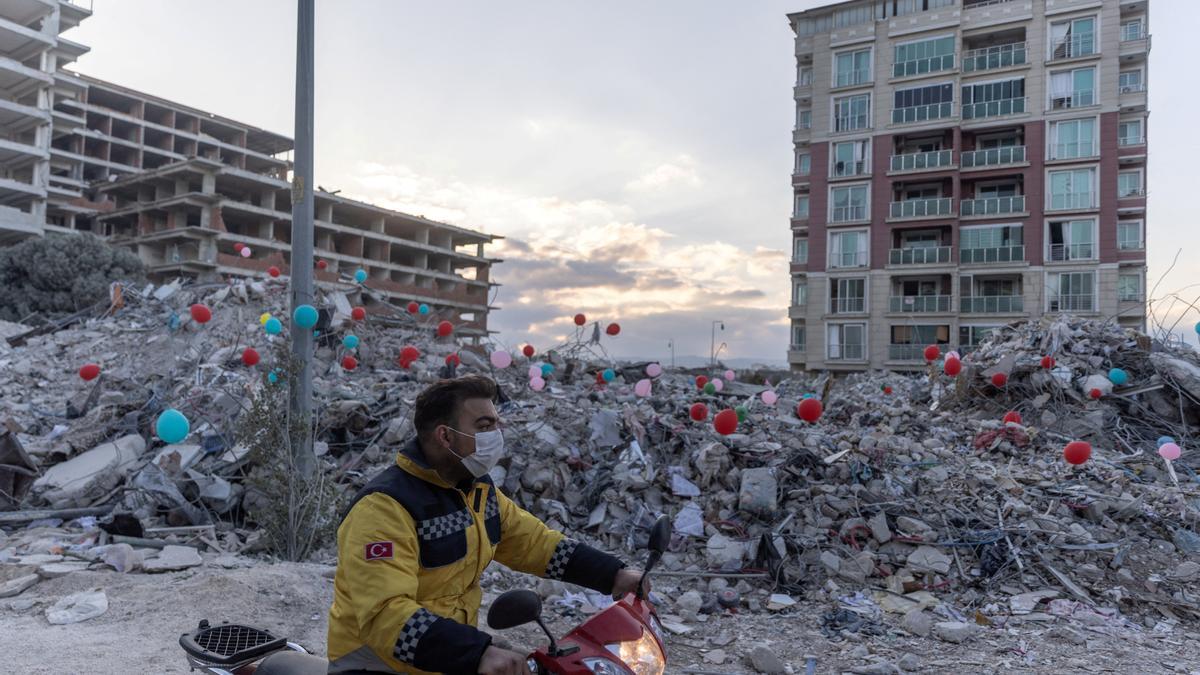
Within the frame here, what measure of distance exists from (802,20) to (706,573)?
41.1 m

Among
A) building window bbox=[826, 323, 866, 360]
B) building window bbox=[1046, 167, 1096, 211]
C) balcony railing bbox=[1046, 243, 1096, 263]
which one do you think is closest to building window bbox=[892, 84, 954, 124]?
building window bbox=[1046, 167, 1096, 211]

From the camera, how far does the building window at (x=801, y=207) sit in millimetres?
42625

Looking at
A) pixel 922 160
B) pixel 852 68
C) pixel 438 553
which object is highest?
pixel 852 68

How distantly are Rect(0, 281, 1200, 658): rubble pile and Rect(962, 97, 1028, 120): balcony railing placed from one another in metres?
Result: 28.2

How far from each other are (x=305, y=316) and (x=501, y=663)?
216 inches

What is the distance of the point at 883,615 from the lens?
20.5 feet

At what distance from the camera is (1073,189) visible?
120 feet

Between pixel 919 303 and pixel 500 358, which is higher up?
pixel 919 303

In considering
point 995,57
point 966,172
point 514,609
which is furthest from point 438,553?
point 995,57

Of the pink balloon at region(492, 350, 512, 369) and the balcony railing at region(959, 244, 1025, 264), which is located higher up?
the balcony railing at region(959, 244, 1025, 264)

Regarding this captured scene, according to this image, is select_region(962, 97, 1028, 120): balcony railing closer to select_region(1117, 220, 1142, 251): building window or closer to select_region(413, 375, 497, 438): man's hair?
select_region(1117, 220, 1142, 251): building window

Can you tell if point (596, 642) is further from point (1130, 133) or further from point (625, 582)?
point (1130, 133)

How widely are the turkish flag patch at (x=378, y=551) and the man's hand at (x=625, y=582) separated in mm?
809

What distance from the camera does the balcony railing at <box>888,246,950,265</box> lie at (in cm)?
3766
